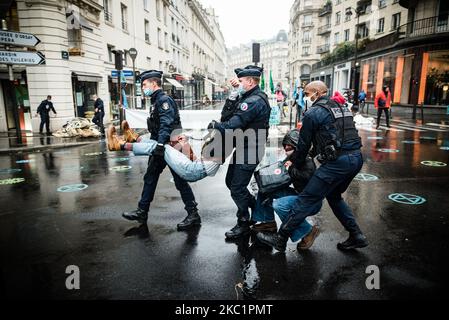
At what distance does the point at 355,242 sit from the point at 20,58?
12.9m

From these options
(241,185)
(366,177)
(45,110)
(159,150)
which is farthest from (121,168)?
(45,110)

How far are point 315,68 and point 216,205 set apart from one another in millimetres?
55884

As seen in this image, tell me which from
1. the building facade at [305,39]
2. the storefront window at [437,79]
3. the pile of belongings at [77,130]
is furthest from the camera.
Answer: the building facade at [305,39]

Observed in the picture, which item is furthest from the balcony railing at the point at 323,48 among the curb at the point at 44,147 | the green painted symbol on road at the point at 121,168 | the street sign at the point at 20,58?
the green painted symbol on road at the point at 121,168

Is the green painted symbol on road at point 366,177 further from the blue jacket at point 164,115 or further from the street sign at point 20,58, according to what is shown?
the street sign at point 20,58

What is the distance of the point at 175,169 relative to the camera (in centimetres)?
440

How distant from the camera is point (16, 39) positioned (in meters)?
11.4

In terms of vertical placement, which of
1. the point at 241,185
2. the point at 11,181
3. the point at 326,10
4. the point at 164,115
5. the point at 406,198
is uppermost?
the point at 326,10

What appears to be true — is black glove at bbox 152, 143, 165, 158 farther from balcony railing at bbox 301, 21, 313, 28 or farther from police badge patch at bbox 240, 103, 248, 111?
balcony railing at bbox 301, 21, 313, 28

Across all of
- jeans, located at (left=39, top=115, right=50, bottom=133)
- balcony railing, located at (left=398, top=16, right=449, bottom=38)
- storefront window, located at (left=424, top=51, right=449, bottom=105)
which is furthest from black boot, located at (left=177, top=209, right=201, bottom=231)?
balcony railing, located at (left=398, top=16, right=449, bottom=38)

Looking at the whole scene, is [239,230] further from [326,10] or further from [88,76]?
[326,10]

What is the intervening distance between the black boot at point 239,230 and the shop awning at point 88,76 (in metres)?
17.1

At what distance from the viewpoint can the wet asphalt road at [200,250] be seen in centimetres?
322
